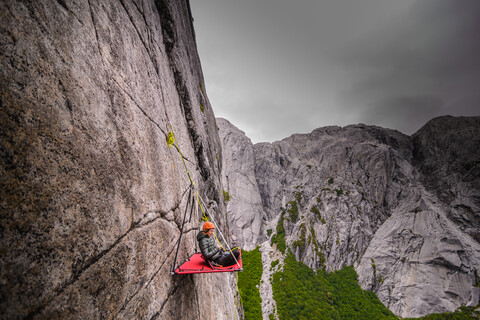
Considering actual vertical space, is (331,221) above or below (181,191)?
below

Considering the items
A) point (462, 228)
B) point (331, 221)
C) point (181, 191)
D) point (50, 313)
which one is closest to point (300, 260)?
point (331, 221)

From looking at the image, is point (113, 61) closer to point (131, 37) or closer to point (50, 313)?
point (131, 37)

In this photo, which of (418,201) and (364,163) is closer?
(418,201)

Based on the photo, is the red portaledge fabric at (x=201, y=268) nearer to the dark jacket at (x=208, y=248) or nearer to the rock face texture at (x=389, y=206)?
the dark jacket at (x=208, y=248)

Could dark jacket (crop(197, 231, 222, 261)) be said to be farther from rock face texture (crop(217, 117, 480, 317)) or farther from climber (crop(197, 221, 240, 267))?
rock face texture (crop(217, 117, 480, 317))

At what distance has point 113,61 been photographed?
4609 mm

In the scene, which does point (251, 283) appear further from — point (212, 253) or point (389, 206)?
point (212, 253)

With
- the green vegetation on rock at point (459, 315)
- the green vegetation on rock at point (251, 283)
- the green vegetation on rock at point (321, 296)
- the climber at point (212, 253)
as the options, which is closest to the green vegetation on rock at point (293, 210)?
the green vegetation on rock at point (321, 296)

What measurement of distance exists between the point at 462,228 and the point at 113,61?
82782 mm

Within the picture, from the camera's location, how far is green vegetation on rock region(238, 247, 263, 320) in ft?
142

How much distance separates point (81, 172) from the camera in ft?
10.3

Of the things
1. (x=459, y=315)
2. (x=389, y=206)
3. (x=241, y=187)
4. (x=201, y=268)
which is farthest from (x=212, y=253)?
(x=389, y=206)

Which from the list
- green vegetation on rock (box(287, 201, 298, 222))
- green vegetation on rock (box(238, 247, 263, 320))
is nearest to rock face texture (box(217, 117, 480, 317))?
green vegetation on rock (box(287, 201, 298, 222))

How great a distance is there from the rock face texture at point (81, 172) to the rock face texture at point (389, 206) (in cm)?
6172
